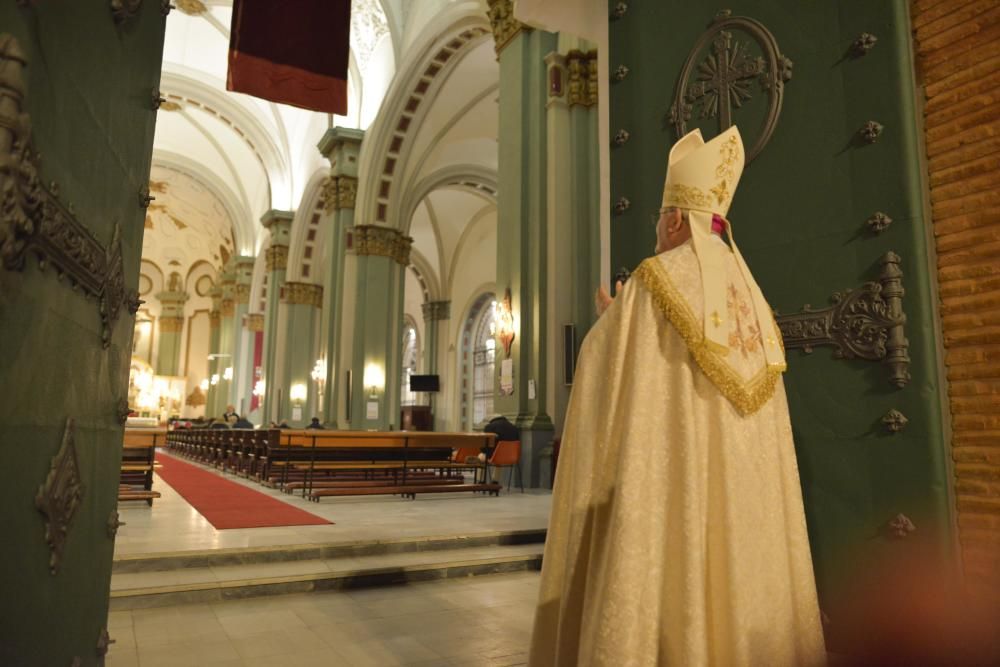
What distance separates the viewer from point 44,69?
1248 mm

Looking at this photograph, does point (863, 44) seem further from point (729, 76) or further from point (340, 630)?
point (340, 630)

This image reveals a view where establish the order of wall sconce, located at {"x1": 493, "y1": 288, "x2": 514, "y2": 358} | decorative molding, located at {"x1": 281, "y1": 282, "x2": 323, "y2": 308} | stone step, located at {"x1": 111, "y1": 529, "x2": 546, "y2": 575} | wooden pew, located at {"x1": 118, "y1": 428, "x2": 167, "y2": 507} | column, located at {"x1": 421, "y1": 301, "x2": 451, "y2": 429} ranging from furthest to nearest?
column, located at {"x1": 421, "y1": 301, "x2": 451, "y2": 429} < decorative molding, located at {"x1": 281, "y1": 282, "x2": 323, "y2": 308} < wall sconce, located at {"x1": 493, "y1": 288, "x2": 514, "y2": 358} < wooden pew, located at {"x1": 118, "y1": 428, "x2": 167, "y2": 507} < stone step, located at {"x1": 111, "y1": 529, "x2": 546, "y2": 575}

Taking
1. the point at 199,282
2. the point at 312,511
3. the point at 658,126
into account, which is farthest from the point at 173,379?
the point at 658,126

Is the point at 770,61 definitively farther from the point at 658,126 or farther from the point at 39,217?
the point at 39,217

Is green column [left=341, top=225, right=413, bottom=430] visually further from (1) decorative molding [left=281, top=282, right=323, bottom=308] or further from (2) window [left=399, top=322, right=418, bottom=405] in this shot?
(2) window [left=399, top=322, right=418, bottom=405]

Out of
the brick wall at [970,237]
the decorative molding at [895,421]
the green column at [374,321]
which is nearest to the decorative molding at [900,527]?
the brick wall at [970,237]

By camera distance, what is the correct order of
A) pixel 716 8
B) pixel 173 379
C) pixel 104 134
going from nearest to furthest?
1. pixel 104 134
2. pixel 716 8
3. pixel 173 379

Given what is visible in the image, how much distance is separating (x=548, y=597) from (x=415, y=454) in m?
7.31

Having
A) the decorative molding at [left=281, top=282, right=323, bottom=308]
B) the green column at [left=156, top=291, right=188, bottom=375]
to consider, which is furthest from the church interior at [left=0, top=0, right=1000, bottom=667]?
the green column at [left=156, top=291, right=188, bottom=375]

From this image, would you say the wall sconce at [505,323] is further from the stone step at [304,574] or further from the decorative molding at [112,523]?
the decorative molding at [112,523]

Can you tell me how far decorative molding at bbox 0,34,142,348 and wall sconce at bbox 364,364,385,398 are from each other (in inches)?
555

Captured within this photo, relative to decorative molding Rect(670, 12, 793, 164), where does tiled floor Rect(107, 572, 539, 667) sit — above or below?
below

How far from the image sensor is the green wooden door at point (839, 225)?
2324 millimetres

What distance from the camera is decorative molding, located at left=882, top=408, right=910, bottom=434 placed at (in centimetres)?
233
